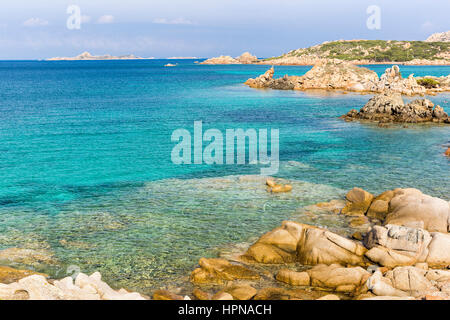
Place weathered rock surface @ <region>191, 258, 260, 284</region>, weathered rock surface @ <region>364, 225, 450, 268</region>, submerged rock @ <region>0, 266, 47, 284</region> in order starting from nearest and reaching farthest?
1. submerged rock @ <region>0, 266, 47, 284</region>
2. weathered rock surface @ <region>191, 258, 260, 284</region>
3. weathered rock surface @ <region>364, 225, 450, 268</region>

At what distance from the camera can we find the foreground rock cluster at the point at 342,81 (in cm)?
11662

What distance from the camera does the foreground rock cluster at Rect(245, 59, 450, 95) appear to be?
117 meters

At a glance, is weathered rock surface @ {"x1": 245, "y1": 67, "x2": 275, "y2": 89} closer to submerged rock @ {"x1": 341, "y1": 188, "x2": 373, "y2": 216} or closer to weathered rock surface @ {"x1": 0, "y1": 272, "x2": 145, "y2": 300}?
submerged rock @ {"x1": 341, "y1": 188, "x2": 373, "y2": 216}

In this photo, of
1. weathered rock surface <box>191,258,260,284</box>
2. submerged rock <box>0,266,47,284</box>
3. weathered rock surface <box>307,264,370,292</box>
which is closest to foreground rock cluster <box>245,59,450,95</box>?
weathered rock surface <box>307,264,370,292</box>

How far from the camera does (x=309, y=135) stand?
5731 cm

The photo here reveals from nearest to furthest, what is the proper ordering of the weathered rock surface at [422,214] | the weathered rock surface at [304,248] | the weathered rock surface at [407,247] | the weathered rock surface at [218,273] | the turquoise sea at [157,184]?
the weathered rock surface at [218,273]
the weathered rock surface at [407,247]
the weathered rock surface at [304,248]
the turquoise sea at [157,184]
the weathered rock surface at [422,214]

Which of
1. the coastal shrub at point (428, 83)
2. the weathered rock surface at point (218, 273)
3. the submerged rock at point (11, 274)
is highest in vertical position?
the coastal shrub at point (428, 83)

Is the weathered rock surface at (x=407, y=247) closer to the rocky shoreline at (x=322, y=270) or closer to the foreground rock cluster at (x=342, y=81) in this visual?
the rocky shoreline at (x=322, y=270)

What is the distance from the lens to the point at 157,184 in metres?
35.5

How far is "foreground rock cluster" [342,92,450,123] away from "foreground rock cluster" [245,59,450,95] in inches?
1701

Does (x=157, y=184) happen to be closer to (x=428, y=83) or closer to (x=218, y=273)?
(x=218, y=273)

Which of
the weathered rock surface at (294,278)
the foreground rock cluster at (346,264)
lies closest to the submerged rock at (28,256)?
the foreground rock cluster at (346,264)

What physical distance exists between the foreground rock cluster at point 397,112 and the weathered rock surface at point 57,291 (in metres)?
59.6
